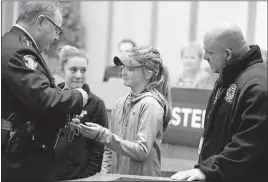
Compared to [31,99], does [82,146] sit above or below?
below

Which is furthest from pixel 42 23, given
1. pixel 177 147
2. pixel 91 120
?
pixel 177 147

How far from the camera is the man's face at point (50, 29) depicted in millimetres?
2619

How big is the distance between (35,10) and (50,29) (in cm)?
13


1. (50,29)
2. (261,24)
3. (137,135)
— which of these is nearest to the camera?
(50,29)

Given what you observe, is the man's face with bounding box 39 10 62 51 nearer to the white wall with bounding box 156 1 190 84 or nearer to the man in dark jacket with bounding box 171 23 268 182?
the man in dark jacket with bounding box 171 23 268 182

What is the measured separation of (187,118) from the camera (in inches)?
165

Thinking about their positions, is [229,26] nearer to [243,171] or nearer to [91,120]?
[243,171]

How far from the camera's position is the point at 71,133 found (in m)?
3.07

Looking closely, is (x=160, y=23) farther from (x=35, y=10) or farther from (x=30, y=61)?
(x=30, y=61)

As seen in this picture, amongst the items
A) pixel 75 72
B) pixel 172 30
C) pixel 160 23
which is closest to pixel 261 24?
pixel 172 30

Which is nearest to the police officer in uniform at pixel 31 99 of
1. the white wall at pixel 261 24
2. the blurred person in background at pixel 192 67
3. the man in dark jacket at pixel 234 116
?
the man in dark jacket at pixel 234 116

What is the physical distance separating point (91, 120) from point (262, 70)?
128 centimetres

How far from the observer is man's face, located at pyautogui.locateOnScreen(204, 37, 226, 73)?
8.66 feet

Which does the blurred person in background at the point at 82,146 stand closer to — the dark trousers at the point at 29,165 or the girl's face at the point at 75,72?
the girl's face at the point at 75,72
